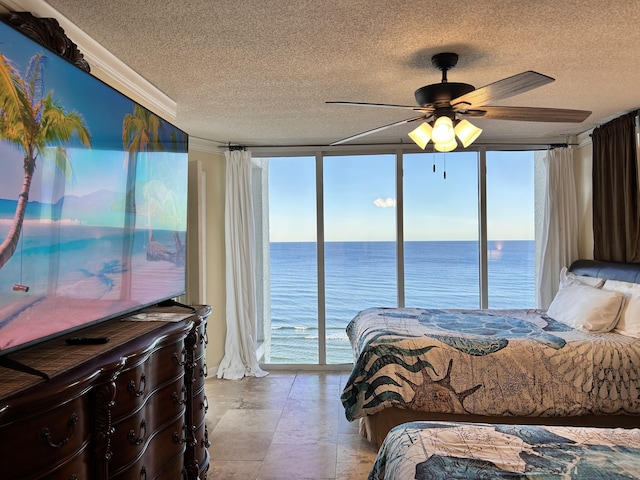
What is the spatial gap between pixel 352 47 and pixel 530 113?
1.11 m

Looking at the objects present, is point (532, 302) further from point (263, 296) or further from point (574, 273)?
point (263, 296)

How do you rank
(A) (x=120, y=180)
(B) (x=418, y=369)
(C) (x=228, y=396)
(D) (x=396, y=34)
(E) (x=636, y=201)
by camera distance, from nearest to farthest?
(A) (x=120, y=180) → (D) (x=396, y=34) → (B) (x=418, y=369) → (E) (x=636, y=201) → (C) (x=228, y=396)

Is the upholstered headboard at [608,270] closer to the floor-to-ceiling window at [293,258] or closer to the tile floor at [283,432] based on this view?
the tile floor at [283,432]

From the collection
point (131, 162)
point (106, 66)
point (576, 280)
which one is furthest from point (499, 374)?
point (106, 66)

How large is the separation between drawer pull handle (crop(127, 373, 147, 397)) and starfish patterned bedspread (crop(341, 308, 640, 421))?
169cm

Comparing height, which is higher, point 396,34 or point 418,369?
point 396,34

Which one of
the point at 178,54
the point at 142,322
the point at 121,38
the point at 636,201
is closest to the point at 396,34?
→ the point at 178,54

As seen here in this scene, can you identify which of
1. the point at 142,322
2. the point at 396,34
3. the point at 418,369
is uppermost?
the point at 396,34

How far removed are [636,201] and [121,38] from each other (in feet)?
13.6

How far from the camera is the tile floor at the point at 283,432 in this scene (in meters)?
2.94

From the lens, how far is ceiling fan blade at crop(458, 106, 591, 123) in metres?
2.52

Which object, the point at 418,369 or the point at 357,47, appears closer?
the point at 357,47

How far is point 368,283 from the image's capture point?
530cm

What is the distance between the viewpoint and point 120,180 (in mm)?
2102
